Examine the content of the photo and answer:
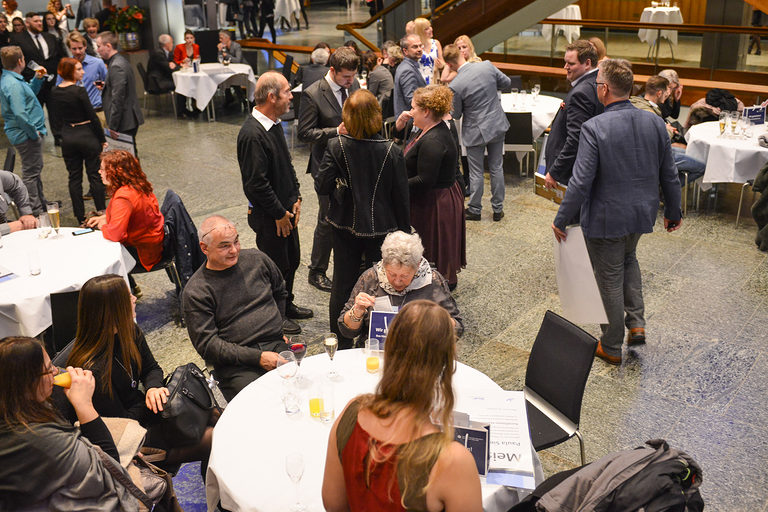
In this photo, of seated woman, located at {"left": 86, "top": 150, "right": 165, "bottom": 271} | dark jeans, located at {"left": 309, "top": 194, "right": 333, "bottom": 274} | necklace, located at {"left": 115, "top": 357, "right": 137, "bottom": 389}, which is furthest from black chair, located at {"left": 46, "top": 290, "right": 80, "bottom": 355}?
dark jeans, located at {"left": 309, "top": 194, "right": 333, "bottom": 274}

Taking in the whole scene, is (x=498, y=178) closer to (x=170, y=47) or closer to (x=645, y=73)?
(x=645, y=73)

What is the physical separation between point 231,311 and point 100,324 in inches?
27.0

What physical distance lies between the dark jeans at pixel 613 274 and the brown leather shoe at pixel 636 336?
21 centimetres

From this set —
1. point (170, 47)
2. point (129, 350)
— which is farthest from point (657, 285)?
point (170, 47)

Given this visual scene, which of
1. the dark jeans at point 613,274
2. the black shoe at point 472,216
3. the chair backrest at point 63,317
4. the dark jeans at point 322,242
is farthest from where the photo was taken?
the black shoe at point 472,216

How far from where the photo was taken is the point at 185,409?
10.2 feet

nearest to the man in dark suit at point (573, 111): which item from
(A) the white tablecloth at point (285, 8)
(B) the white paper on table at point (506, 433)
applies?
(B) the white paper on table at point (506, 433)

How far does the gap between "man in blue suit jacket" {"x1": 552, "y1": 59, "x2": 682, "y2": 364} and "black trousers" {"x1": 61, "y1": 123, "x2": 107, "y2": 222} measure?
441cm

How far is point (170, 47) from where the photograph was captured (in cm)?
1156

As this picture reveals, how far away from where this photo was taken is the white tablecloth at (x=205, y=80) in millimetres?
10625

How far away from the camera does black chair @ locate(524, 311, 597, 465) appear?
3.10m

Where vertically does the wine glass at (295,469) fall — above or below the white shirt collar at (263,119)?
below

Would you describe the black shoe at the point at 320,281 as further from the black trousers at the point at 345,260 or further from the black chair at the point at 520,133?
the black chair at the point at 520,133

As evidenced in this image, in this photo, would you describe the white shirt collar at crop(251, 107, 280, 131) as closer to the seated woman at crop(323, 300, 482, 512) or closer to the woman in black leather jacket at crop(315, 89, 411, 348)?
the woman in black leather jacket at crop(315, 89, 411, 348)
